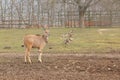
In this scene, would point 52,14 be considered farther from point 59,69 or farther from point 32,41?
point 59,69

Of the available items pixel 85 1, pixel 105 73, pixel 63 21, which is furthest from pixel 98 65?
pixel 63 21

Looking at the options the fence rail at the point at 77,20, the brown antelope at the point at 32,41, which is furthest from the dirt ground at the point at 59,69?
the fence rail at the point at 77,20

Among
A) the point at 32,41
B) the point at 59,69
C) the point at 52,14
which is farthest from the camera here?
the point at 52,14

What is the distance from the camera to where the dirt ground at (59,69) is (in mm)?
12000

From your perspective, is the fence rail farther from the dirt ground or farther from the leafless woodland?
the dirt ground

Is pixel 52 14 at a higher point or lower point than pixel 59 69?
higher

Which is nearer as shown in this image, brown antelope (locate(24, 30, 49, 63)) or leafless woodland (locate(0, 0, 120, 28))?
brown antelope (locate(24, 30, 49, 63))

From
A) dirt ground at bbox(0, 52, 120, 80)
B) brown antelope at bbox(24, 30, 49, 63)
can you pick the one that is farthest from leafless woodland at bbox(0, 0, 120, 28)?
brown antelope at bbox(24, 30, 49, 63)

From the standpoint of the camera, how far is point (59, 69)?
13.7 meters

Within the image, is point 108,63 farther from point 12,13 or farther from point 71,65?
point 12,13

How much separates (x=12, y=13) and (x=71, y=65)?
44454 millimetres

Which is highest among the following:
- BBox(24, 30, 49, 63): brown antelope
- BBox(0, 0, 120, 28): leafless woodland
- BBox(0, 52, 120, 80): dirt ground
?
BBox(0, 0, 120, 28): leafless woodland

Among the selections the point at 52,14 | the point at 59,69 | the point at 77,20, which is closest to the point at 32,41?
the point at 59,69

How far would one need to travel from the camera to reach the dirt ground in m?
12.0
